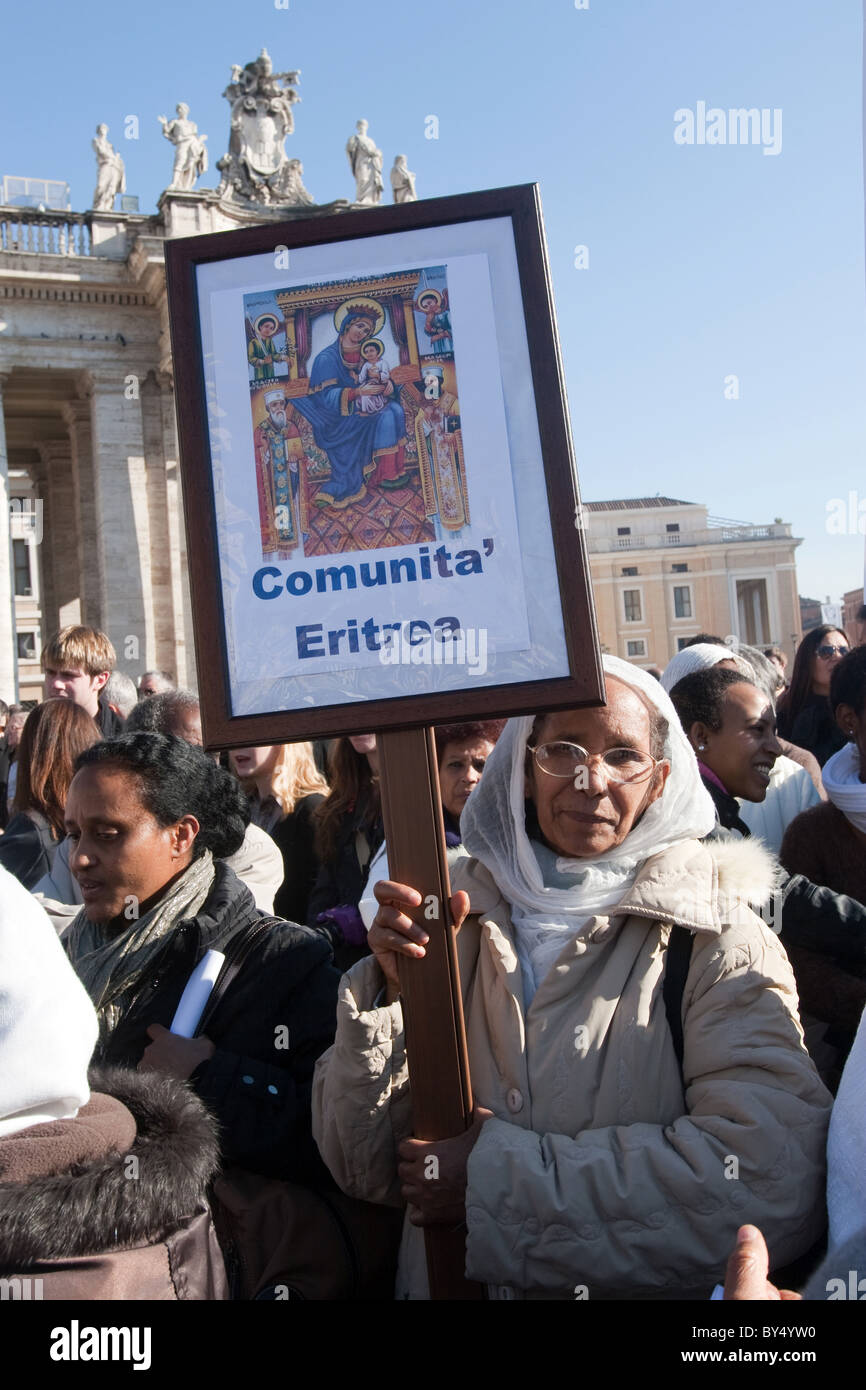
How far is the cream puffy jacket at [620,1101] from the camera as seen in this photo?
2311 millimetres

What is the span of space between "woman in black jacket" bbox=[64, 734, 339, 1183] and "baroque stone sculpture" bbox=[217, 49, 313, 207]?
978 inches

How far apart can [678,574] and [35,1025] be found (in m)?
81.2

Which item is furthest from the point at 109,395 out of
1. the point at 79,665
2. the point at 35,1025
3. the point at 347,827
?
the point at 35,1025

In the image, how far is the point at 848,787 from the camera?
3787mm

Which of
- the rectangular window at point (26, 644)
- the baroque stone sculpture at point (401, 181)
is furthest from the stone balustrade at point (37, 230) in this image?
the rectangular window at point (26, 644)

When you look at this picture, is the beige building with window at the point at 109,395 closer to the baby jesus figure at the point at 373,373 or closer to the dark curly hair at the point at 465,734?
the dark curly hair at the point at 465,734

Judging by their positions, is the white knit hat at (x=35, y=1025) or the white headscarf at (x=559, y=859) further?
the white headscarf at (x=559, y=859)

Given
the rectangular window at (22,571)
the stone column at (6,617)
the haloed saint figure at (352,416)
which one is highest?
the rectangular window at (22,571)

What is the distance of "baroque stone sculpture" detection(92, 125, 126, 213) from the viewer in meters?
25.9

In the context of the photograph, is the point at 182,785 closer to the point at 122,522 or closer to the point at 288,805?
the point at 288,805

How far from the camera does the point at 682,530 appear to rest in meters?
81.8

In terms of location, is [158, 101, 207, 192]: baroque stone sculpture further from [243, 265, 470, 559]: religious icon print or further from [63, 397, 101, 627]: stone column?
[243, 265, 470, 559]: religious icon print

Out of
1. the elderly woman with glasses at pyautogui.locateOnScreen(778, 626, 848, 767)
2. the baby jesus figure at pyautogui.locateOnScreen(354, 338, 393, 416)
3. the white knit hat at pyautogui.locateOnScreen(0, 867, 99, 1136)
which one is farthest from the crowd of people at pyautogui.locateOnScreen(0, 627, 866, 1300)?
Result: the elderly woman with glasses at pyautogui.locateOnScreen(778, 626, 848, 767)

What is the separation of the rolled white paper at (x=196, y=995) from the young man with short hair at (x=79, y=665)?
13.6ft
